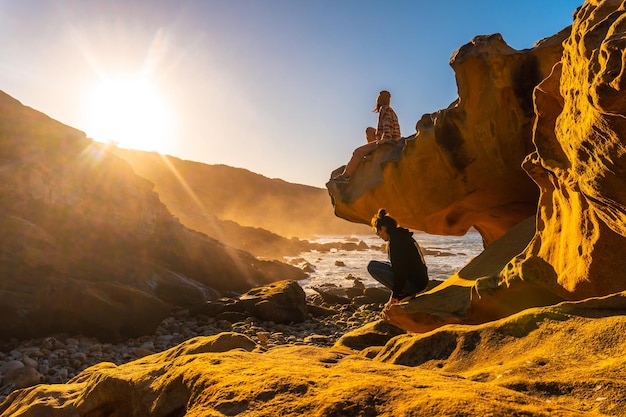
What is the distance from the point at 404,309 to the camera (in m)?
5.82

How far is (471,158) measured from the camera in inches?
318

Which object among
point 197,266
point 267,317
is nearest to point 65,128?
point 197,266

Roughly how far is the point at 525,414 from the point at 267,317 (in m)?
11.6

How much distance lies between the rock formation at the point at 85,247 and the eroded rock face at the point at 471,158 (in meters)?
6.94

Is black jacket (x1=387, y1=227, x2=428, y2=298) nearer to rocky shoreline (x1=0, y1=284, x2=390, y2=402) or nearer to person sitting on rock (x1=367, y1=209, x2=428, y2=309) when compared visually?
person sitting on rock (x1=367, y1=209, x2=428, y2=309)

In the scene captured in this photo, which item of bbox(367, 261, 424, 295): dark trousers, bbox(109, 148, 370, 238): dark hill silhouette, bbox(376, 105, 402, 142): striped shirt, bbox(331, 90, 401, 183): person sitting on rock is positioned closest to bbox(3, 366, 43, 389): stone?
bbox(367, 261, 424, 295): dark trousers

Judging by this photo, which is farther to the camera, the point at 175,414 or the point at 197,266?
the point at 197,266

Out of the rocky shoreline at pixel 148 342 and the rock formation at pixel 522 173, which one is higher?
the rock formation at pixel 522 173

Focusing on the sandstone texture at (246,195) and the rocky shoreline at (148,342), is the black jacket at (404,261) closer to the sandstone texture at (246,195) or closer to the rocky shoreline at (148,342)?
the rocky shoreline at (148,342)

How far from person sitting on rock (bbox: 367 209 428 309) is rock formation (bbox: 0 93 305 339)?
24.2ft

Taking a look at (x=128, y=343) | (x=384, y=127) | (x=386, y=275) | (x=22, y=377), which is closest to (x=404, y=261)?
(x=386, y=275)

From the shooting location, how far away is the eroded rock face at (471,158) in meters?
6.80

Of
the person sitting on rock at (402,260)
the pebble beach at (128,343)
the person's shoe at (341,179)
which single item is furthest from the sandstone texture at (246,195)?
the person sitting on rock at (402,260)

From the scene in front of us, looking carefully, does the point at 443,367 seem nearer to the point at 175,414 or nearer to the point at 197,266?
the point at 175,414
